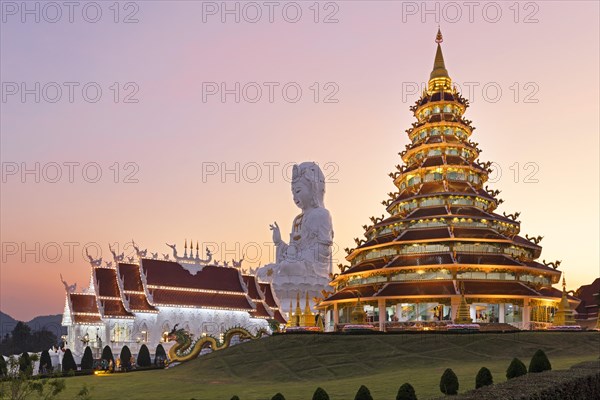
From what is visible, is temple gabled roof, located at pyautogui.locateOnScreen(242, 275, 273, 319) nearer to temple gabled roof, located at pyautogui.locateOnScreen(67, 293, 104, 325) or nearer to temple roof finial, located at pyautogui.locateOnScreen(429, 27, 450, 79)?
temple gabled roof, located at pyautogui.locateOnScreen(67, 293, 104, 325)

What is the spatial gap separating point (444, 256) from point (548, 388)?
34.5 m

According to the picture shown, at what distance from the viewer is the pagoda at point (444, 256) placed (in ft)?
159

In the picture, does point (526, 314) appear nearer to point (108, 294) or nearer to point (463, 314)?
point (463, 314)

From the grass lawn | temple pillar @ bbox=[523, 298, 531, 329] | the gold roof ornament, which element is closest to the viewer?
the grass lawn

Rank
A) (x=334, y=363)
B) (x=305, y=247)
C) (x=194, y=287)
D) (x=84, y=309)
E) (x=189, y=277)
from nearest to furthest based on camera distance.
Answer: (x=334, y=363) → (x=84, y=309) → (x=194, y=287) → (x=189, y=277) → (x=305, y=247)

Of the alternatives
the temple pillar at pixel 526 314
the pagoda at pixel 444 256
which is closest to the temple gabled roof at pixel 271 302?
the pagoda at pixel 444 256

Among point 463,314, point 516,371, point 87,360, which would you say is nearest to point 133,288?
point 87,360

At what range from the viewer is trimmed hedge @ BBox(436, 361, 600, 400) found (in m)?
14.1

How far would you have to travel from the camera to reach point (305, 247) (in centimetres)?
9925

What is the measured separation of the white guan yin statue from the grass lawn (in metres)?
50.1

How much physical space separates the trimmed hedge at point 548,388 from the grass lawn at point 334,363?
32.5ft

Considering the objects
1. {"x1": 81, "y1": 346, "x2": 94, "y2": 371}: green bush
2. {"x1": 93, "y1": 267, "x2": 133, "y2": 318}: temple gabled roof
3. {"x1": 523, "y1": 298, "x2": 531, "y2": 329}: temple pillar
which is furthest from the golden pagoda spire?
{"x1": 81, "y1": 346, "x2": 94, "y2": 371}: green bush

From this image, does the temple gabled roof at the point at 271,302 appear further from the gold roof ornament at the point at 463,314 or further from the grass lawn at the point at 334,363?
the gold roof ornament at the point at 463,314

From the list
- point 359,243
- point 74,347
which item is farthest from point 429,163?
point 74,347
